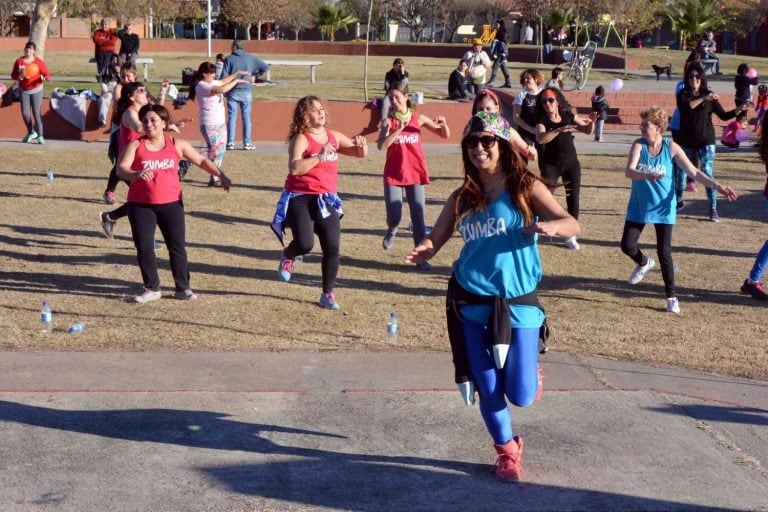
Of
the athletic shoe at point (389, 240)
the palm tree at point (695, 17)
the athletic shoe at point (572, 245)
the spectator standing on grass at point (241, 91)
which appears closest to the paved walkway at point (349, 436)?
the athletic shoe at point (389, 240)

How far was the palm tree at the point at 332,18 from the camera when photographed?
60062mm

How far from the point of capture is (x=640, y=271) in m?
9.68

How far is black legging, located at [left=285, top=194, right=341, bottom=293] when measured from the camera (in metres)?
8.55

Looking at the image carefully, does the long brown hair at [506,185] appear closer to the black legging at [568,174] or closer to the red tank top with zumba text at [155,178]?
the red tank top with zumba text at [155,178]

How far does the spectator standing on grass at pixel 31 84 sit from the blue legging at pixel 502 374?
1509cm

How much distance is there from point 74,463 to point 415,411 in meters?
1.89

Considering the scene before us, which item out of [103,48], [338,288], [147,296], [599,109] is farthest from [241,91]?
[103,48]

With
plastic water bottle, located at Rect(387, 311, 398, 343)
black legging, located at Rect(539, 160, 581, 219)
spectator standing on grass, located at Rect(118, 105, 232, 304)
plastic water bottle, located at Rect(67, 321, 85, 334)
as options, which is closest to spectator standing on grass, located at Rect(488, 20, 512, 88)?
black legging, located at Rect(539, 160, 581, 219)

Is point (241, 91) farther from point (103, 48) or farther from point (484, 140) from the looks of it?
point (484, 140)

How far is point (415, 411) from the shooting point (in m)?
6.14

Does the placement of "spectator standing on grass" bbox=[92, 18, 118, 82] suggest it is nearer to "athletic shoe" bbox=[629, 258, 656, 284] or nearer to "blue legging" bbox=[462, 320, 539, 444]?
"athletic shoe" bbox=[629, 258, 656, 284]

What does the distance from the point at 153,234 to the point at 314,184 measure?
54.2 inches

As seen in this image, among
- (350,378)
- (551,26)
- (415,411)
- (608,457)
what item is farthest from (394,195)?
(551,26)

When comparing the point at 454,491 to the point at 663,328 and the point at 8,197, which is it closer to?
the point at 663,328
